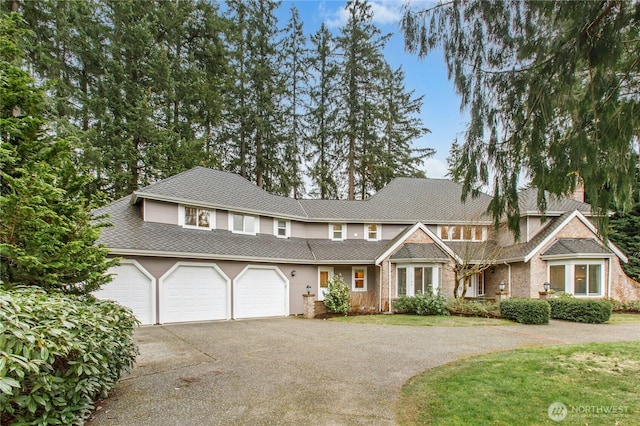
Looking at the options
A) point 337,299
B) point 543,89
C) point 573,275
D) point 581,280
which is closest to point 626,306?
point 581,280

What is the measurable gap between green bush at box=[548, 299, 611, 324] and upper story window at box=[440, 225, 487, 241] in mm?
5866

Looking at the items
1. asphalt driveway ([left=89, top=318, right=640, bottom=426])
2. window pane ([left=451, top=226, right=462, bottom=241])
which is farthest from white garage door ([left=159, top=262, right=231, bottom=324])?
window pane ([left=451, top=226, right=462, bottom=241])

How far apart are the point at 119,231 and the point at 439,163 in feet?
117

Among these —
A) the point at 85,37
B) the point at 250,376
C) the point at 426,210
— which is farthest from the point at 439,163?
the point at 250,376

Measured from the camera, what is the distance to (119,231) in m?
12.2

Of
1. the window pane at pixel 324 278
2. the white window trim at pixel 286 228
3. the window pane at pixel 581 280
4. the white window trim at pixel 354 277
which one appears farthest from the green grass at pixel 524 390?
the white window trim at pixel 286 228

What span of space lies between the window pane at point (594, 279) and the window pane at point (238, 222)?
17.0 metres

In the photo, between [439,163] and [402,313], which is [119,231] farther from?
[439,163]

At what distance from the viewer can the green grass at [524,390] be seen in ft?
13.2

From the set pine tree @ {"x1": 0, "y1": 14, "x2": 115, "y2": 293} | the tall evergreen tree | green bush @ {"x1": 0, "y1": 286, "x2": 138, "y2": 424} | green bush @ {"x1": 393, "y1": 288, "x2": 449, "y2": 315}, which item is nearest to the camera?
green bush @ {"x1": 0, "y1": 286, "x2": 138, "y2": 424}

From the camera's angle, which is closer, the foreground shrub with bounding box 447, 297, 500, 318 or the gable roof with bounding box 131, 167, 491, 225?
the foreground shrub with bounding box 447, 297, 500, 318

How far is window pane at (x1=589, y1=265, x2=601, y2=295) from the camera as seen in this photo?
50.0ft

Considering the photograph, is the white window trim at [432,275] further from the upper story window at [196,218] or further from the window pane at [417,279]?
the upper story window at [196,218]

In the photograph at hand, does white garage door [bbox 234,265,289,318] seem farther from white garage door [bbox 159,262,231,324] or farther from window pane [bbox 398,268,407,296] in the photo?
window pane [bbox 398,268,407,296]
